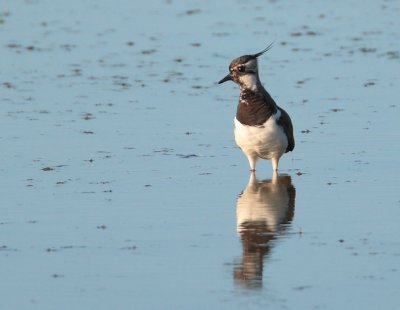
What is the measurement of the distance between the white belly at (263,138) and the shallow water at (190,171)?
0.29 metres

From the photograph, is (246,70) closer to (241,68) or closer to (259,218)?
(241,68)

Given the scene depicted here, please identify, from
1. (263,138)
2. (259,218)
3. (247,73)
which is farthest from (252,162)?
(259,218)

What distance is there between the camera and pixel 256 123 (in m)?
12.5

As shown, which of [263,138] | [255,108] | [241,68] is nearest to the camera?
[263,138]

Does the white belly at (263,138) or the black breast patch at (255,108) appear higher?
the black breast patch at (255,108)

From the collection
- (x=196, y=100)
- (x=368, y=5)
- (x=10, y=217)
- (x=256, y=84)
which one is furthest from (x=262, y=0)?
(x=10, y=217)

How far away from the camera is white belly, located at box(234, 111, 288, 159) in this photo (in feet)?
40.8

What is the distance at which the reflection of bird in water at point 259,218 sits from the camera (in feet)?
30.1

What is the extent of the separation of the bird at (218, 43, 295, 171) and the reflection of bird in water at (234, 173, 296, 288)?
0.29 metres

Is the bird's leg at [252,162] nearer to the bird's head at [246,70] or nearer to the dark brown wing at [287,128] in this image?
the dark brown wing at [287,128]

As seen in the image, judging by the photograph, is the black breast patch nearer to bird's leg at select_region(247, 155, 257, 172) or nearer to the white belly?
the white belly

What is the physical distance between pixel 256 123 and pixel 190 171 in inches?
33.0

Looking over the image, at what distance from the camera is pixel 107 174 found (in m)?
12.6

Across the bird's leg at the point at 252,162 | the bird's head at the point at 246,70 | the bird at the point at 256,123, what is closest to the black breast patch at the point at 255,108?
the bird at the point at 256,123
